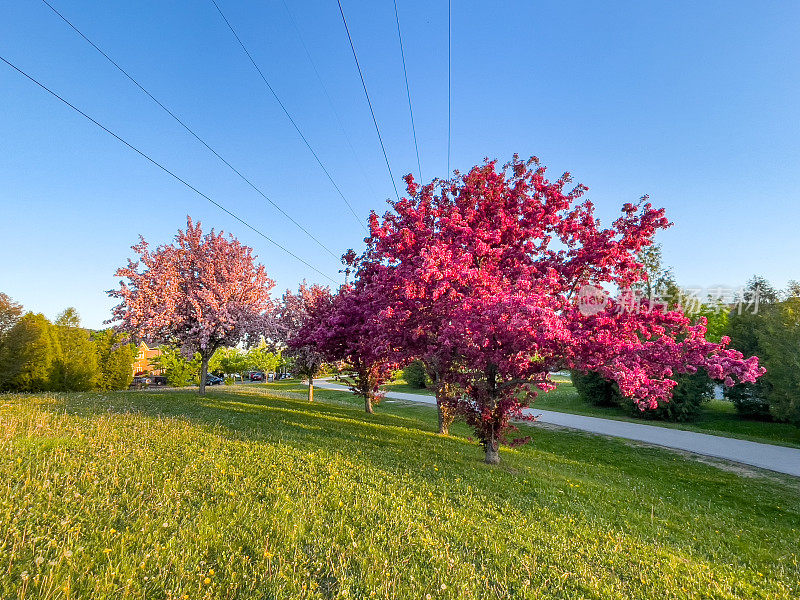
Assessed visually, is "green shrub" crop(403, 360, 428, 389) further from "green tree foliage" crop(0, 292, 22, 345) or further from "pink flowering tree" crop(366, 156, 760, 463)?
"green tree foliage" crop(0, 292, 22, 345)

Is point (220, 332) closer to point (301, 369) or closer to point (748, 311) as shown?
point (301, 369)

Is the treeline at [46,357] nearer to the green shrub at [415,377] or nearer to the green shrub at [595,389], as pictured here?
the green shrub at [415,377]

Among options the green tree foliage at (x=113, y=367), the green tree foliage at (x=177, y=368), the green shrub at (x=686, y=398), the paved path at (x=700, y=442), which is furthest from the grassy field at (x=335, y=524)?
the green tree foliage at (x=113, y=367)

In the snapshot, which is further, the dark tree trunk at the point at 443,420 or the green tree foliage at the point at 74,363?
the green tree foliage at the point at 74,363

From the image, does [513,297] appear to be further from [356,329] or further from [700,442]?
[700,442]

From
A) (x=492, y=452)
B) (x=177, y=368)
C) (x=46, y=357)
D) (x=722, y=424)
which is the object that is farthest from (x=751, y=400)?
(x=46, y=357)

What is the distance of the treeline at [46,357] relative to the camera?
30.3 metres

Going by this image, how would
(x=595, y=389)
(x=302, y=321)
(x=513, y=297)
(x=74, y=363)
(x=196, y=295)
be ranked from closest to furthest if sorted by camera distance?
1. (x=513, y=297)
2. (x=196, y=295)
3. (x=302, y=321)
4. (x=595, y=389)
5. (x=74, y=363)

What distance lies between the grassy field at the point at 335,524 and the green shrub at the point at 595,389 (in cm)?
1839

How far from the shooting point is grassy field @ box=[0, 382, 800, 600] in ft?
11.0

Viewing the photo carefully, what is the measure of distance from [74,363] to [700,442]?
4437cm

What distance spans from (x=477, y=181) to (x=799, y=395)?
19375 mm

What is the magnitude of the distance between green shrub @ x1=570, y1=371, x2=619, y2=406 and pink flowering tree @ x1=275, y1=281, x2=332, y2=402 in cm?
1824

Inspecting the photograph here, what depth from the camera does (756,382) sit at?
19344 millimetres
